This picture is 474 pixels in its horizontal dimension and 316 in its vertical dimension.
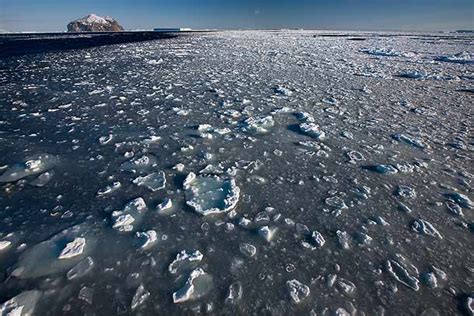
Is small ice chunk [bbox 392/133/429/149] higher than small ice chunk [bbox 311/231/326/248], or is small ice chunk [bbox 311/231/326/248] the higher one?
small ice chunk [bbox 392/133/429/149]

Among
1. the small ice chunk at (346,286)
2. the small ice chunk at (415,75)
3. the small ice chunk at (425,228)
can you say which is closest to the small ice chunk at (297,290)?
the small ice chunk at (346,286)

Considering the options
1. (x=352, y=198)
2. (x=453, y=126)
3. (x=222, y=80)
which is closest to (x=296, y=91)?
(x=222, y=80)

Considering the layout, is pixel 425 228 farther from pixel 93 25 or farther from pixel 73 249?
pixel 93 25

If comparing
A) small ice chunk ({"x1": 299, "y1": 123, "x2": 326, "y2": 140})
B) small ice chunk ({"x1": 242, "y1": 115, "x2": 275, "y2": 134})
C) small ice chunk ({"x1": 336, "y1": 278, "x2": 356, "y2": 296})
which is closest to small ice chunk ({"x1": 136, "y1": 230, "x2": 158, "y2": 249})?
small ice chunk ({"x1": 336, "y1": 278, "x2": 356, "y2": 296})

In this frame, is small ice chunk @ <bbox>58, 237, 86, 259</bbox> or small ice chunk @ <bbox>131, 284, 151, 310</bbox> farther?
small ice chunk @ <bbox>58, 237, 86, 259</bbox>

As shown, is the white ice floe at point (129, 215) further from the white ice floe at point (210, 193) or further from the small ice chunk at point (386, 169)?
the small ice chunk at point (386, 169)

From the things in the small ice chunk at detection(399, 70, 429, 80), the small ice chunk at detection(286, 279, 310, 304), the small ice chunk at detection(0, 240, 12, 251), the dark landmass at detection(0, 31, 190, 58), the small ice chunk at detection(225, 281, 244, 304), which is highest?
the dark landmass at detection(0, 31, 190, 58)

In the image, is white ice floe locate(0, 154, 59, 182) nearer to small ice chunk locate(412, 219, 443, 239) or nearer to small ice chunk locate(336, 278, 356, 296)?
small ice chunk locate(336, 278, 356, 296)

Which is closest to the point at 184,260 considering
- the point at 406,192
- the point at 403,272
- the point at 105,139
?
the point at 403,272
